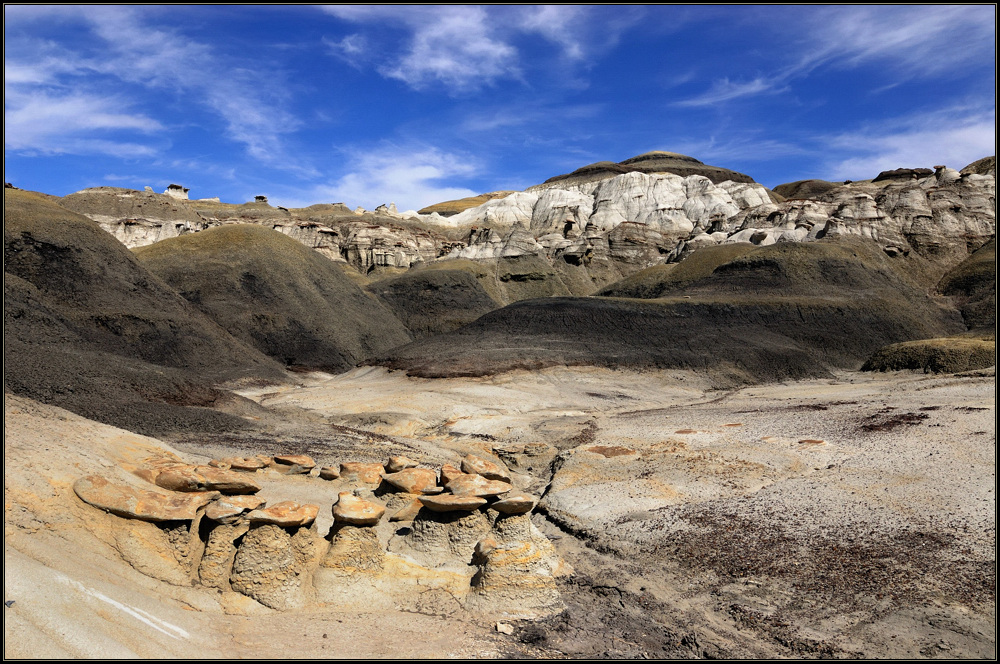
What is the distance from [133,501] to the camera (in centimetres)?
809

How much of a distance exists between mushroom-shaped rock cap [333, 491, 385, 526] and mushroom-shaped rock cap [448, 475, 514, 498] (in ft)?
4.39

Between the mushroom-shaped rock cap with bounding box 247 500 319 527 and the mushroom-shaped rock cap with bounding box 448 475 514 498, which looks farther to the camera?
the mushroom-shaped rock cap with bounding box 448 475 514 498

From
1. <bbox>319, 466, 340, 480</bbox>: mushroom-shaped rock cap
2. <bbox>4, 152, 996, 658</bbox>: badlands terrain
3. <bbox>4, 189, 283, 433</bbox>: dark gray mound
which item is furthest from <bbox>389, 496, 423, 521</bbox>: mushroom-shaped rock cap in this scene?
<bbox>4, 189, 283, 433</bbox>: dark gray mound

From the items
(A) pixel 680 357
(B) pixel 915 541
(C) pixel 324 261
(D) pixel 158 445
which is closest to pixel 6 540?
(D) pixel 158 445

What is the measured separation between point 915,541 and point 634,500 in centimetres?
475

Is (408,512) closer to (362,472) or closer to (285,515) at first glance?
(362,472)

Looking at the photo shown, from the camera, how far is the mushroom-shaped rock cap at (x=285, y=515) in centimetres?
830

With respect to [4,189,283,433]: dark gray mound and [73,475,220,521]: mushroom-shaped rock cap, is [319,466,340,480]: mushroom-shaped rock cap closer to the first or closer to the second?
[73,475,220,521]: mushroom-shaped rock cap

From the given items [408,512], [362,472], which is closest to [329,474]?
[362,472]

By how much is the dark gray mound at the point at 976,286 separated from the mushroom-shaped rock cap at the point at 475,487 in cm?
5373

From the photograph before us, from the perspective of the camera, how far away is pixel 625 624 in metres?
8.34

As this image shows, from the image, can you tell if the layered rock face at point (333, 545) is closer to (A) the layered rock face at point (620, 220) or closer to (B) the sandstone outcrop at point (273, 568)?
(B) the sandstone outcrop at point (273, 568)

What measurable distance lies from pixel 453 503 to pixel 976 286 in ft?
215

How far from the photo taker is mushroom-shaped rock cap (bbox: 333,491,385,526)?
28.9 ft
